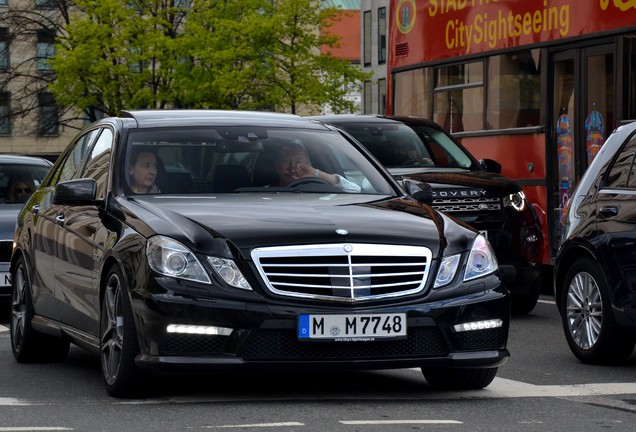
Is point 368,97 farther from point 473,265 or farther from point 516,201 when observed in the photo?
point 473,265

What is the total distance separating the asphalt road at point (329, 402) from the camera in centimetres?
694

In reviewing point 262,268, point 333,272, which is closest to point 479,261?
point 333,272

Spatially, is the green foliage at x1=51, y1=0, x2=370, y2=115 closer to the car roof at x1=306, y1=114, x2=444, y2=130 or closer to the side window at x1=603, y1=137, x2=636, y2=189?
the car roof at x1=306, y1=114, x2=444, y2=130

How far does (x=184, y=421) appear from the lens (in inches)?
276

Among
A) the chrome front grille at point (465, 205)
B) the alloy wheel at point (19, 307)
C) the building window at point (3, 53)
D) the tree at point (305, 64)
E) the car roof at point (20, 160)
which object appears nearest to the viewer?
the alloy wheel at point (19, 307)

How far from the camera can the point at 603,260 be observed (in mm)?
9656

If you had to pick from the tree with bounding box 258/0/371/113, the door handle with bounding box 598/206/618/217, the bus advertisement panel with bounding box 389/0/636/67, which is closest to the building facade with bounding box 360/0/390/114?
the tree with bounding box 258/0/371/113

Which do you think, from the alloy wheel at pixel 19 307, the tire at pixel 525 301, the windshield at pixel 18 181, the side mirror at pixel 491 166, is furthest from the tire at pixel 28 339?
the side mirror at pixel 491 166

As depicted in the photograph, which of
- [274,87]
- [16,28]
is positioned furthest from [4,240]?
[16,28]

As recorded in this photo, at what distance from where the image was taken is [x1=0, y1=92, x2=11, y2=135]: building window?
226 ft

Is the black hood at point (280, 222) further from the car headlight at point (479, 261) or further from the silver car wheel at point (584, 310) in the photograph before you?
the silver car wheel at point (584, 310)

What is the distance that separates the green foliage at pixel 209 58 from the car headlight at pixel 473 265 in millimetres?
47836

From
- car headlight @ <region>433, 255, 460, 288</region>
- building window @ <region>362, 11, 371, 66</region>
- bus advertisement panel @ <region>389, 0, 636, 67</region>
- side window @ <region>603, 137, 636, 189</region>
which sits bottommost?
car headlight @ <region>433, 255, 460, 288</region>

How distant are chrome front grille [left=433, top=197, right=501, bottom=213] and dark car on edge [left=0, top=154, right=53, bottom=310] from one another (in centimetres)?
384
